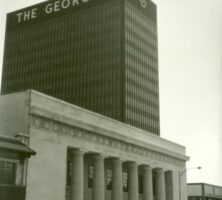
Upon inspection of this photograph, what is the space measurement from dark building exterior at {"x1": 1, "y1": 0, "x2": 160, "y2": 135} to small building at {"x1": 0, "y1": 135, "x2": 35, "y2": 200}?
3364 inches

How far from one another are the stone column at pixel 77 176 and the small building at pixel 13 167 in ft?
34.8

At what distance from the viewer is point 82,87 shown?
144125mm

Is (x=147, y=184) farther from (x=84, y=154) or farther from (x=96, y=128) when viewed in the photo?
(x=96, y=128)

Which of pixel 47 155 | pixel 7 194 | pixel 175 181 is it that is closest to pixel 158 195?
pixel 175 181

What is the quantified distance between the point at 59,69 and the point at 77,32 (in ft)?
43.8

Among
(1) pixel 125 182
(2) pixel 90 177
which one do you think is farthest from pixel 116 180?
(1) pixel 125 182

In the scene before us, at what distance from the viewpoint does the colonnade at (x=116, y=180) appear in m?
61.3

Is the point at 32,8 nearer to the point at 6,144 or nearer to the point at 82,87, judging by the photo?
the point at 82,87

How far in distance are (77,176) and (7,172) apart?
46.6ft

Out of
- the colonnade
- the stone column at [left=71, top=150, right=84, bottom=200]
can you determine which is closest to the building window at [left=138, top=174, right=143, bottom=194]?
the colonnade

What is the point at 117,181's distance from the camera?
70.0m

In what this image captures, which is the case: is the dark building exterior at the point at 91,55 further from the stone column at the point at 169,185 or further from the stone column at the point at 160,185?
the stone column at the point at 160,185

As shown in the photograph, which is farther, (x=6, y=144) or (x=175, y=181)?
(x=175, y=181)

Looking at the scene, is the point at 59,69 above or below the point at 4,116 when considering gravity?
above
